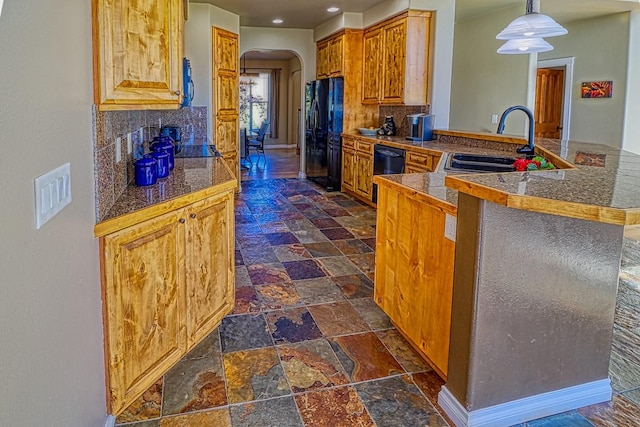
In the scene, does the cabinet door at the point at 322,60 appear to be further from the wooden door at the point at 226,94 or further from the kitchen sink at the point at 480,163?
the kitchen sink at the point at 480,163

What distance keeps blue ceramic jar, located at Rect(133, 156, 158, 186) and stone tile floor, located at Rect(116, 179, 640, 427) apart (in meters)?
0.92

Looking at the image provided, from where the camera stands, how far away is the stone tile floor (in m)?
2.10

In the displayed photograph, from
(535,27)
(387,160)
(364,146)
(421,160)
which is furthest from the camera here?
(364,146)

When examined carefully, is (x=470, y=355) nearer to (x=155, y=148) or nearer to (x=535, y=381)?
(x=535, y=381)

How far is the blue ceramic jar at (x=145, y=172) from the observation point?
101 inches

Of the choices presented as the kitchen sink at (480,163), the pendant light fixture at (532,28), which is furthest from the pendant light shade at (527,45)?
the kitchen sink at (480,163)

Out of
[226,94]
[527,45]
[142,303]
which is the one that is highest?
[527,45]

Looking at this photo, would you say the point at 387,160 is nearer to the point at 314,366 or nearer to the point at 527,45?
the point at 527,45

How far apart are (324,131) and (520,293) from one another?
19.9 feet

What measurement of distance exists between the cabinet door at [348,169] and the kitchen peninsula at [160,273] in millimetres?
4373

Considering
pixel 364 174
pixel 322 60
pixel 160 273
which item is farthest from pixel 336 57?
pixel 160 273

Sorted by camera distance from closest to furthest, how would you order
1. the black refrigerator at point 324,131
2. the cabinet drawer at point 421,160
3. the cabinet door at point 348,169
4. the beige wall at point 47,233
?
1. the beige wall at point 47,233
2. the cabinet drawer at point 421,160
3. the cabinet door at point 348,169
4. the black refrigerator at point 324,131

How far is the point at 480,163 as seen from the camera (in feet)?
11.5

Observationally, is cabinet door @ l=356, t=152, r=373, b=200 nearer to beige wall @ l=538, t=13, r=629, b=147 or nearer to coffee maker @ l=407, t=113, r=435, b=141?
coffee maker @ l=407, t=113, r=435, b=141
